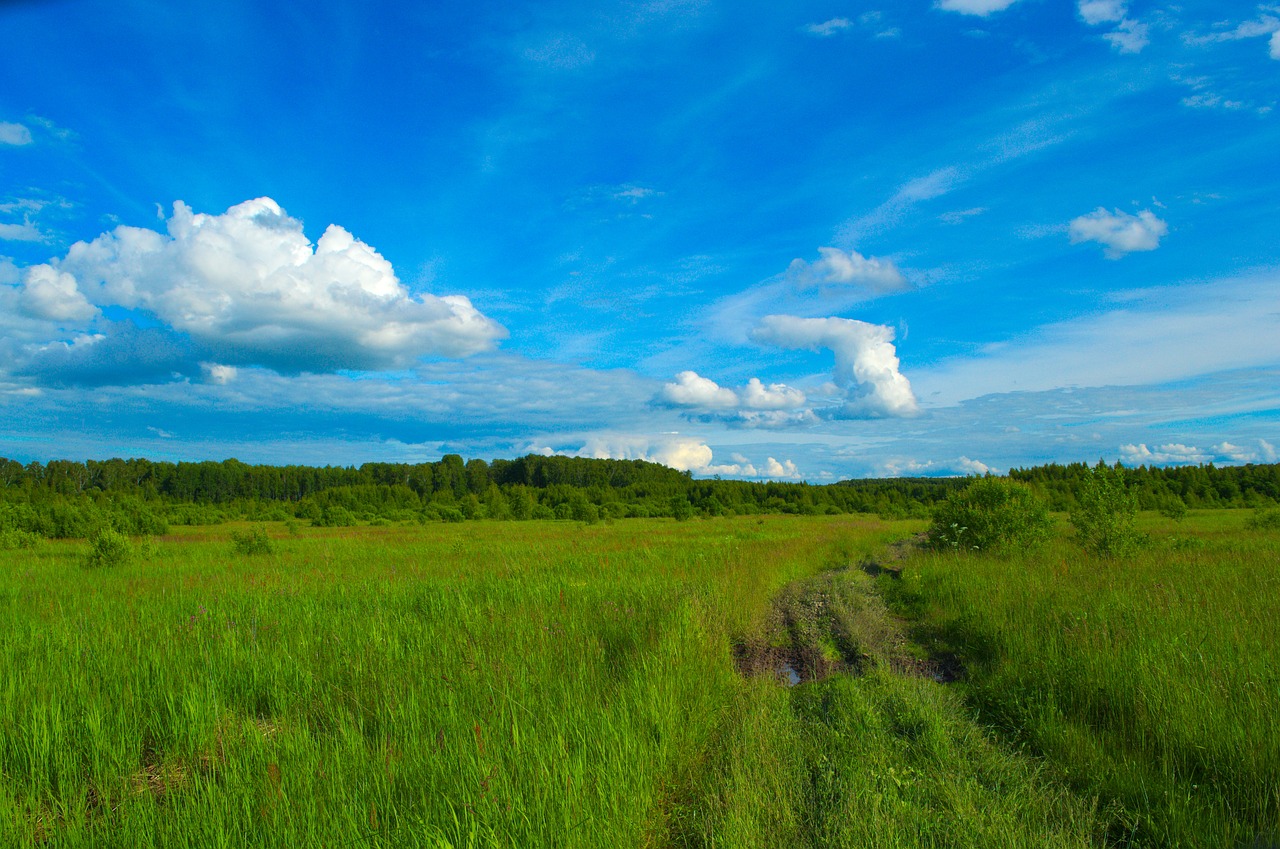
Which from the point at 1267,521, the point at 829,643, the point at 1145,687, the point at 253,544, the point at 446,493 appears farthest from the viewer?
the point at 446,493

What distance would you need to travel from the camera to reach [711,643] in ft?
25.5

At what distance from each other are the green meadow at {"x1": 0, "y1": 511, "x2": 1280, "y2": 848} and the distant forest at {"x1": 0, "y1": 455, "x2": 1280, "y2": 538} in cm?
1601

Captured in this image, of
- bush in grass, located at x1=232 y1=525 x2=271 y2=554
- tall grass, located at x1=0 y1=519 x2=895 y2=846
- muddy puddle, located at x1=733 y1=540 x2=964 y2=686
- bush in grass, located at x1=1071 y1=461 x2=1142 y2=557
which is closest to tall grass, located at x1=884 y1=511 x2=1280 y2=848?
muddy puddle, located at x1=733 y1=540 x2=964 y2=686

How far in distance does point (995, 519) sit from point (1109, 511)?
4118mm

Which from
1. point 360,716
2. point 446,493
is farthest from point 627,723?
point 446,493

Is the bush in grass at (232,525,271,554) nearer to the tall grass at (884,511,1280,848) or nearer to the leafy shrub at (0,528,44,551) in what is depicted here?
the leafy shrub at (0,528,44,551)

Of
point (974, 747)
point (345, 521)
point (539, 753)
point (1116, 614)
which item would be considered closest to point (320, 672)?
point (539, 753)

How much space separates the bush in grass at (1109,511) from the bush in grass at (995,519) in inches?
99.7

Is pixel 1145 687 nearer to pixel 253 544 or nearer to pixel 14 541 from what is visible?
pixel 253 544

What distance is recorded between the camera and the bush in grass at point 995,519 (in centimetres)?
2086

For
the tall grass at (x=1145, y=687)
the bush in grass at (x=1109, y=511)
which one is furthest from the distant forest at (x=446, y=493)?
the tall grass at (x=1145, y=687)

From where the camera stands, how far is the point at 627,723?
4.47 meters

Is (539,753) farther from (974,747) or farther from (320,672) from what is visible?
(974,747)

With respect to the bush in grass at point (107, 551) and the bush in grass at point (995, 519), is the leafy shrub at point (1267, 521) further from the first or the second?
the bush in grass at point (107, 551)
